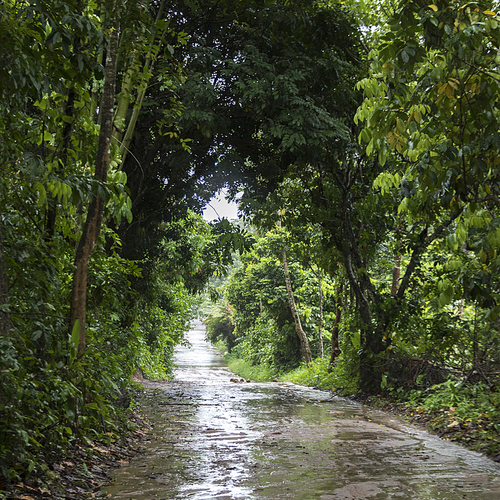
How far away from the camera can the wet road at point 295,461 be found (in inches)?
153

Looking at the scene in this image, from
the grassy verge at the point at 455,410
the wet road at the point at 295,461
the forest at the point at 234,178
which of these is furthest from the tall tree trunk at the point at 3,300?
the grassy verge at the point at 455,410

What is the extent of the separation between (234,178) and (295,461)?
6.55 m

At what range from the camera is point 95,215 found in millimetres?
4984

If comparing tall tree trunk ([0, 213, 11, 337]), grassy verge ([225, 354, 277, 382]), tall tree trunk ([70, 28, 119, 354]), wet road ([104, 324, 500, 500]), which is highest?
tall tree trunk ([70, 28, 119, 354])

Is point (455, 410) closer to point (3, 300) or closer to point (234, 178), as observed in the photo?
point (234, 178)

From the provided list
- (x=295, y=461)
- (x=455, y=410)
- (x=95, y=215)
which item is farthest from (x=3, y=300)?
(x=455, y=410)

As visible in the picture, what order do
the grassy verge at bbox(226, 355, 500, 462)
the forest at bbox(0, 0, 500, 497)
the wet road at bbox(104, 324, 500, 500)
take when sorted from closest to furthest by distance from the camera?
1. the forest at bbox(0, 0, 500, 497)
2. the wet road at bbox(104, 324, 500, 500)
3. the grassy verge at bbox(226, 355, 500, 462)

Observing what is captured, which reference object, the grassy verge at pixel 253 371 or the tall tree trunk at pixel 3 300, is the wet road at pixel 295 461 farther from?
the grassy verge at pixel 253 371

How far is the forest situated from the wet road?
67 centimetres

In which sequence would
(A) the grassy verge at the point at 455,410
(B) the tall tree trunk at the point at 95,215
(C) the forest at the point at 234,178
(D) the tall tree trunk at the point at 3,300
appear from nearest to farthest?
(D) the tall tree trunk at the point at 3,300, (C) the forest at the point at 234,178, (B) the tall tree trunk at the point at 95,215, (A) the grassy verge at the point at 455,410

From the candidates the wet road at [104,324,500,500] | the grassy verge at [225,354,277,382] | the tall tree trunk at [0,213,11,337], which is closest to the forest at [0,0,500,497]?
the tall tree trunk at [0,213,11,337]

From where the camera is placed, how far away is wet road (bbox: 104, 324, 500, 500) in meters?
3.89

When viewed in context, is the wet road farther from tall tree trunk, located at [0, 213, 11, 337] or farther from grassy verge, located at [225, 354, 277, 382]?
grassy verge, located at [225, 354, 277, 382]

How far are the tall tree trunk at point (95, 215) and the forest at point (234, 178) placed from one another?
22 millimetres
